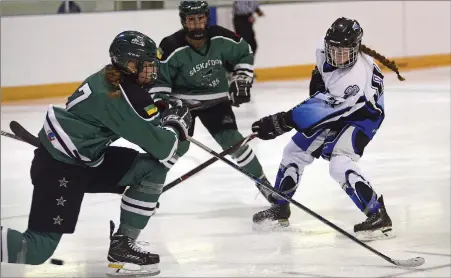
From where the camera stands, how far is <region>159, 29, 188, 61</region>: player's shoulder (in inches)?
136

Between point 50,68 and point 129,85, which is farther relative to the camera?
point 50,68

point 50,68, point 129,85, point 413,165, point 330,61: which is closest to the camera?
point 129,85

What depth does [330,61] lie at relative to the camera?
289 cm

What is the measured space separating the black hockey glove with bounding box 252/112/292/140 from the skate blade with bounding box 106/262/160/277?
56 centimetres

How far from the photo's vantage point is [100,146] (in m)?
2.78

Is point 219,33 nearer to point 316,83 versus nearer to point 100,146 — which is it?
point 316,83

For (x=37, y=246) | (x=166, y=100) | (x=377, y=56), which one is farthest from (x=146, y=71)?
(x=166, y=100)

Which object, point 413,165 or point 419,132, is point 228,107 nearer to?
point 413,165

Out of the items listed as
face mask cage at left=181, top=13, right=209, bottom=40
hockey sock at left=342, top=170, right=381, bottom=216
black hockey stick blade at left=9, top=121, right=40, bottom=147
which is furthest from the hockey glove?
hockey sock at left=342, top=170, right=381, bottom=216

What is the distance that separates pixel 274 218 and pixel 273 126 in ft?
1.61

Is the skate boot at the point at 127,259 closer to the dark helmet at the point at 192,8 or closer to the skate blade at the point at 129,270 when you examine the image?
the skate blade at the point at 129,270

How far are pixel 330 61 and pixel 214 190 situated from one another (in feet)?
4.76

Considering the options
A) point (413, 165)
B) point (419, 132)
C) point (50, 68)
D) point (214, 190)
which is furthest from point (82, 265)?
point (50, 68)

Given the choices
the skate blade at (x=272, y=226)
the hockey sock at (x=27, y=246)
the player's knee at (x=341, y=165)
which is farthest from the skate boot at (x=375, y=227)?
the hockey sock at (x=27, y=246)
